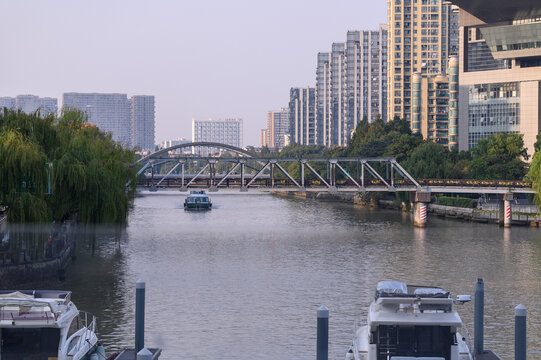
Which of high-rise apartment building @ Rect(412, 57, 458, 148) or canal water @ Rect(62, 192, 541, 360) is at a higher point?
high-rise apartment building @ Rect(412, 57, 458, 148)

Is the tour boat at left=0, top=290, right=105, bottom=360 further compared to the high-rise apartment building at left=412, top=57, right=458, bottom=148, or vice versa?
the high-rise apartment building at left=412, top=57, right=458, bottom=148

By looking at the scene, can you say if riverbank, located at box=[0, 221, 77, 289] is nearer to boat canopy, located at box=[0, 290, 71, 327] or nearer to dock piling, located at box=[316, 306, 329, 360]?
boat canopy, located at box=[0, 290, 71, 327]

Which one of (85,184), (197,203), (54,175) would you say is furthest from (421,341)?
(197,203)

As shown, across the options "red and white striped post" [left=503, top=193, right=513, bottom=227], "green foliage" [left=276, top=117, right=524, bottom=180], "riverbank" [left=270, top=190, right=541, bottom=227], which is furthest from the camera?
"green foliage" [left=276, top=117, right=524, bottom=180]

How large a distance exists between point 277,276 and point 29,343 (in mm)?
26750

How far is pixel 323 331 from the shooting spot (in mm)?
23328

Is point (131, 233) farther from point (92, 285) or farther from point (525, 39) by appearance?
point (525, 39)

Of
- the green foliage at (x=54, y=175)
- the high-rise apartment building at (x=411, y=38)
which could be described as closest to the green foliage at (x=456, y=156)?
the green foliage at (x=54, y=175)

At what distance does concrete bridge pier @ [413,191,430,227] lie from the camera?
8231 centimetres

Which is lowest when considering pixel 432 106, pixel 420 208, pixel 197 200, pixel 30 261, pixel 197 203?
pixel 30 261

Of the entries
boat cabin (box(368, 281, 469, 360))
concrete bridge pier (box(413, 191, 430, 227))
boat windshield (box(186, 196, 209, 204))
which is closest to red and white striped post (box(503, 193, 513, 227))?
concrete bridge pier (box(413, 191, 430, 227))

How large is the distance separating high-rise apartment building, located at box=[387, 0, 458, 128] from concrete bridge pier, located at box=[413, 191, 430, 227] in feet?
370

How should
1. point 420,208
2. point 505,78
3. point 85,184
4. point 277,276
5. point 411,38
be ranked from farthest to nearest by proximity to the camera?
point 411,38
point 505,78
point 420,208
point 277,276
point 85,184

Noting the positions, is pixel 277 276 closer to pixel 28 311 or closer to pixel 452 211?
pixel 28 311
